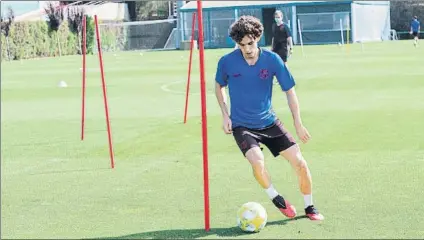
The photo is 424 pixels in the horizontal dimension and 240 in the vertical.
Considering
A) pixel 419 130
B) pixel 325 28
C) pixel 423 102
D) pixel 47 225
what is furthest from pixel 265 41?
pixel 47 225

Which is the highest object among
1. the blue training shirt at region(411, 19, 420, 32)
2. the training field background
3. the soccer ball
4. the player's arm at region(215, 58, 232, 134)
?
the blue training shirt at region(411, 19, 420, 32)

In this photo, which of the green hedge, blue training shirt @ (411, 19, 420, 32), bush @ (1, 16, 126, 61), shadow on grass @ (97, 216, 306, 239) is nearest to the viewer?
shadow on grass @ (97, 216, 306, 239)

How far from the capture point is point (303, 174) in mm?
7145

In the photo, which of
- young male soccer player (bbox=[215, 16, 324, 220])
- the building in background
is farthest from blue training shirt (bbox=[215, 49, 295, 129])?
the building in background

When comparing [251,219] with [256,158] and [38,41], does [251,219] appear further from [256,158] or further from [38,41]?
[38,41]

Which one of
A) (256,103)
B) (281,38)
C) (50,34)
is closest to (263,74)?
(256,103)

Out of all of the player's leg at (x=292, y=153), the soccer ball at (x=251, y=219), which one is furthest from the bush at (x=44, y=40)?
the soccer ball at (x=251, y=219)

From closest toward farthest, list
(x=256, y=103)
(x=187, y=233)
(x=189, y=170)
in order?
(x=187, y=233)
(x=256, y=103)
(x=189, y=170)

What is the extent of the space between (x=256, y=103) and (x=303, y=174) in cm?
80

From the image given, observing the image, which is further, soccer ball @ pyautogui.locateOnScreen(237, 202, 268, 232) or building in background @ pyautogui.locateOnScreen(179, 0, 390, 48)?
building in background @ pyautogui.locateOnScreen(179, 0, 390, 48)

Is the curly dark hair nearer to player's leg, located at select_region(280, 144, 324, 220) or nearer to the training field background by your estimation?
player's leg, located at select_region(280, 144, 324, 220)

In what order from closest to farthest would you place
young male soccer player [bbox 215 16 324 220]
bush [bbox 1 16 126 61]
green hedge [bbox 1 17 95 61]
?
young male soccer player [bbox 215 16 324 220] → bush [bbox 1 16 126 61] → green hedge [bbox 1 17 95 61]

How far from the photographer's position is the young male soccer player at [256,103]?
22.5 feet

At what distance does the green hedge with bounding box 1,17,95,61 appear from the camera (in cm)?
4906
